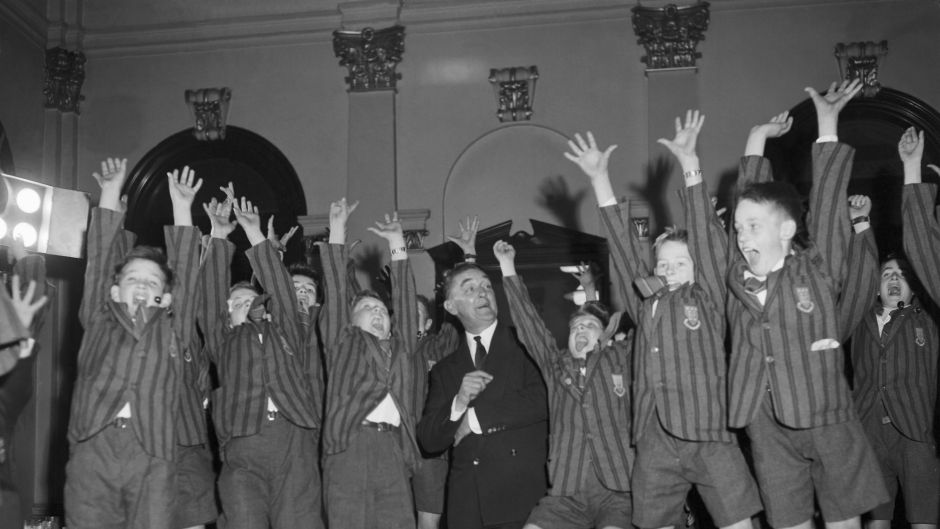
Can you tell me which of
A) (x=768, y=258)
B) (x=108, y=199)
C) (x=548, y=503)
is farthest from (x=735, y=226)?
(x=108, y=199)

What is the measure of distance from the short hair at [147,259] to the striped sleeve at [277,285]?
50 centimetres

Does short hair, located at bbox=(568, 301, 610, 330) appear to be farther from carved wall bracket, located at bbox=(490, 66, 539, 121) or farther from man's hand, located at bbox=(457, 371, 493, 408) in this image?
carved wall bracket, located at bbox=(490, 66, 539, 121)

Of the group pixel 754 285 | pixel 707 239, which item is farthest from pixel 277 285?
pixel 754 285

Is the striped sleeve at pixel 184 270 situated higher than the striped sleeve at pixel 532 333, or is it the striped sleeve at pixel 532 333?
the striped sleeve at pixel 184 270

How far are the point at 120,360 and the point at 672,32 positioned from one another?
14.6ft

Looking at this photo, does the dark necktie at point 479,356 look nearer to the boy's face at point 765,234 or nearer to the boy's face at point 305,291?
the boy's face at point 305,291

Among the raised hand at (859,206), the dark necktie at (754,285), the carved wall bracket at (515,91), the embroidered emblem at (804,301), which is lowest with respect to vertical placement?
the embroidered emblem at (804,301)

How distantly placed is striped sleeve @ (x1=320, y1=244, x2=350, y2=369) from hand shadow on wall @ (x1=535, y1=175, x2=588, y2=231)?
2.68 metres

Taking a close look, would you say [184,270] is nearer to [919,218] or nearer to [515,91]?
[919,218]

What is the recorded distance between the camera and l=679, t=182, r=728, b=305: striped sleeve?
334cm

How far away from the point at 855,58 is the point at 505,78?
7.67 feet

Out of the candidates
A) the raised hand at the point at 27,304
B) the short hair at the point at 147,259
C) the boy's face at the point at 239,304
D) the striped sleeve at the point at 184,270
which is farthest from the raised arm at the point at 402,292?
the raised hand at the point at 27,304

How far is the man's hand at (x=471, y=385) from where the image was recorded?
3723 mm

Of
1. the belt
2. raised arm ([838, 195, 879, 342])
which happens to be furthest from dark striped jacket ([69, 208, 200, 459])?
raised arm ([838, 195, 879, 342])
